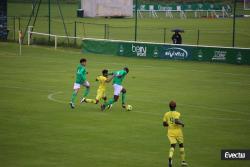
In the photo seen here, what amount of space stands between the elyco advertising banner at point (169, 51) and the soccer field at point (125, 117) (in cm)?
108

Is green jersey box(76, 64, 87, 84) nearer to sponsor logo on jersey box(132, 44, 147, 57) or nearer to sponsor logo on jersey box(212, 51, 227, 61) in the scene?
sponsor logo on jersey box(212, 51, 227, 61)

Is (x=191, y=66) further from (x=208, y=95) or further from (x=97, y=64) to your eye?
(x=208, y=95)

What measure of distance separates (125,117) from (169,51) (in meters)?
24.5

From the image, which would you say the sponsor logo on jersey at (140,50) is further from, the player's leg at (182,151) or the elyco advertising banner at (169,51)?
the player's leg at (182,151)

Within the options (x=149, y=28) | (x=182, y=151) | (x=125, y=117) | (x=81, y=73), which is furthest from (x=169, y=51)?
(x=182, y=151)

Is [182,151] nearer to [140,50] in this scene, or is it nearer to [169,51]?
[169,51]

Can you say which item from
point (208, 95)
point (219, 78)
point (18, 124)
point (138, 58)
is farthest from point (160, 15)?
point (18, 124)

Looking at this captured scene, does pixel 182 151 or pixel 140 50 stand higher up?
pixel 140 50

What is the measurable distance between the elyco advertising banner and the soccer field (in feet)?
3.55

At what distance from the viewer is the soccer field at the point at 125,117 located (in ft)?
76.7

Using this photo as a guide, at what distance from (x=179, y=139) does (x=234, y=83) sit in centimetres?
2138

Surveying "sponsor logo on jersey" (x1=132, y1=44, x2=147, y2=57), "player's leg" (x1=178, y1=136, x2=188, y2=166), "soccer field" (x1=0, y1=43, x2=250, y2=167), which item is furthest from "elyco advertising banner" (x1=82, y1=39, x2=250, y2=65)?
"player's leg" (x1=178, y1=136, x2=188, y2=166)

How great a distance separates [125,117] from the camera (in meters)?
30.5

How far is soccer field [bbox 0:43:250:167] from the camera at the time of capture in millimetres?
23391
